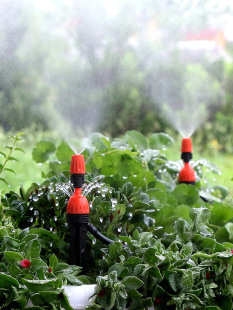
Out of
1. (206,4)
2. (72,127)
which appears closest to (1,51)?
(72,127)

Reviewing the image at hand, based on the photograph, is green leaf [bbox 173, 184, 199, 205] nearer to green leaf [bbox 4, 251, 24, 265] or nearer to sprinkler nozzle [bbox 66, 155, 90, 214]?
sprinkler nozzle [bbox 66, 155, 90, 214]

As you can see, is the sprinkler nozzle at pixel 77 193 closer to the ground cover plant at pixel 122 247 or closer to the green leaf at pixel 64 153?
the ground cover plant at pixel 122 247

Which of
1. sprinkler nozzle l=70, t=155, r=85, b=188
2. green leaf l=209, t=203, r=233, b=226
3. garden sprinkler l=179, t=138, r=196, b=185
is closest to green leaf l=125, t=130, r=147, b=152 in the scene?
garden sprinkler l=179, t=138, r=196, b=185

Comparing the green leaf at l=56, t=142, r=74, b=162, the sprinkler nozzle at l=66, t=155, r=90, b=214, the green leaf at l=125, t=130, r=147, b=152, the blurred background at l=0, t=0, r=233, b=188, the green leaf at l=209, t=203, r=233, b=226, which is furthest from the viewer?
the green leaf at l=125, t=130, r=147, b=152

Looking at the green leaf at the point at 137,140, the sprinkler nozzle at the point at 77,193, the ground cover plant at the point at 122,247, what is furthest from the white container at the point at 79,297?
the green leaf at the point at 137,140

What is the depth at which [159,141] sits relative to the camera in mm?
1486

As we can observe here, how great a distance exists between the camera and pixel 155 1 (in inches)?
130

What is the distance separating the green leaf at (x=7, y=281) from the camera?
27.8 inches

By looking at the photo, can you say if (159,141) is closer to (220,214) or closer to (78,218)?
(220,214)

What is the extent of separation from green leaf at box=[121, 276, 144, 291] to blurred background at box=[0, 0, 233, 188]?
0.93ft

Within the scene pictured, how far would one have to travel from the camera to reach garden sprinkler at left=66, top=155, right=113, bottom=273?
83 cm

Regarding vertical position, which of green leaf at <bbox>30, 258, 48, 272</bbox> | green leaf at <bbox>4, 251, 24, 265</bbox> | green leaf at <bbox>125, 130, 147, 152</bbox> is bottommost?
green leaf at <bbox>30, 258, 48, 272</bbox>

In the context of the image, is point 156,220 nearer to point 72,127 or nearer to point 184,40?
point 72,127

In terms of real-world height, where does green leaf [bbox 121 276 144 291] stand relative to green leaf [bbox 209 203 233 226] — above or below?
below
